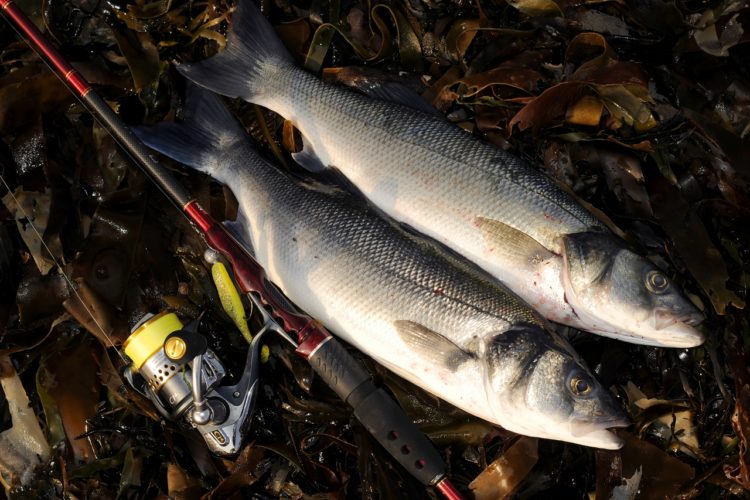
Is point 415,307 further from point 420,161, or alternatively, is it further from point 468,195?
point 420,161

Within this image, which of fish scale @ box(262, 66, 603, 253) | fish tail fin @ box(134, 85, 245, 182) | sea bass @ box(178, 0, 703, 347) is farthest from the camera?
fish tail fin @ box(134, 85, 245, 182)

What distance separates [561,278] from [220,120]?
6.66 feet

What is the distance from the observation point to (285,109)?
10.8 ft

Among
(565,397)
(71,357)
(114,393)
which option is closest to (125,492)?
(114,393)

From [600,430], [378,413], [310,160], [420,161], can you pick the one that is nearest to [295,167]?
[310,160]

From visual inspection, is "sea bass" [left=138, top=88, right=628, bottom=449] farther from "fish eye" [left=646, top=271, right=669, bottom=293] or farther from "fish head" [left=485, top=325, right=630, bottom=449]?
"fish eye" [left=646, top=271, right=669, bottom=293]

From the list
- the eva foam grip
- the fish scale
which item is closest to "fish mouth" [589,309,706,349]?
the fish scale

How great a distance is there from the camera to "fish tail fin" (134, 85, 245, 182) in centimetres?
321

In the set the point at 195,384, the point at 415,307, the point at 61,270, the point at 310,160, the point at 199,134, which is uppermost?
the point at 199,134

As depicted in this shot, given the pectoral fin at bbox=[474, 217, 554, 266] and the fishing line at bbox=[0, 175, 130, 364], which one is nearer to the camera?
the pectoral fin at bbox=[474, 217, 554, 266]

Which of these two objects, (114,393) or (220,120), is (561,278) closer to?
(220,120)

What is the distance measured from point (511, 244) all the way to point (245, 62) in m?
1.80

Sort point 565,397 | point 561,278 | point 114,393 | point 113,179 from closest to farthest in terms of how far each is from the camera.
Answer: point 565,397
point 561,278
point 114,393
point 113,179

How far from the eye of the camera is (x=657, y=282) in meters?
2.73
